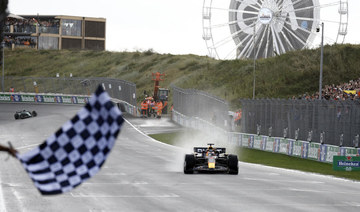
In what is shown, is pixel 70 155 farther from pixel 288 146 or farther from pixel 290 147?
pixel 288 146

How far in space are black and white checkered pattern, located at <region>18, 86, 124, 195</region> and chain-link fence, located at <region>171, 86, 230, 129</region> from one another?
40152 mm

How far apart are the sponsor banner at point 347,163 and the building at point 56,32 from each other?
10851cm

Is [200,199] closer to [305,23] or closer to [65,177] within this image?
[65,177]

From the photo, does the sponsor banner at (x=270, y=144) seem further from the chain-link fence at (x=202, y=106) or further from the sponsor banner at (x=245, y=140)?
the chain-link fence at (x=202, y=106)

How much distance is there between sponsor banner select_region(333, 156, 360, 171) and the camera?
95.1 feet

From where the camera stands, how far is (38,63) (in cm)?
14025

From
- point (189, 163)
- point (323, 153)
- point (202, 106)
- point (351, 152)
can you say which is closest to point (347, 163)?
point (351, 152)

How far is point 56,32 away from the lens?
14362 centimetres

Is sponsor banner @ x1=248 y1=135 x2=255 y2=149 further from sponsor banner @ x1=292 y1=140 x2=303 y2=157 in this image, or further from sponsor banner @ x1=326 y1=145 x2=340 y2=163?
sponsor banner @ x1=326 y1=145 x2=340 y2=163

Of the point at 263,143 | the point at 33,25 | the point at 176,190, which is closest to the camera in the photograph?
the point at 176,190

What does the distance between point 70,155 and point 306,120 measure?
108 feet

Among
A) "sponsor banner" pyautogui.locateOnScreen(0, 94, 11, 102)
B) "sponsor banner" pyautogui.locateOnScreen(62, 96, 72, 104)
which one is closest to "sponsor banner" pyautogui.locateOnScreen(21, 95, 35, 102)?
"sponsor banner" pyautogui.locateOnScreen(0, 94, 11, 102)

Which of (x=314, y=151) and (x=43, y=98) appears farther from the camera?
(x=43, y=98)

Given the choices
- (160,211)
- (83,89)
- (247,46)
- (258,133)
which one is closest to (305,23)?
(247,46)
